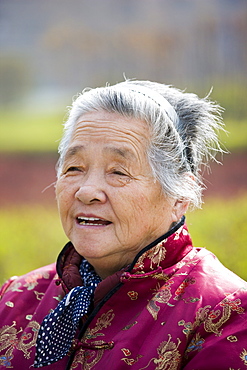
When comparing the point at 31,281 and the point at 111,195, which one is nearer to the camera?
the point at 111,195

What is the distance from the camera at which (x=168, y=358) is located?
1.95 m

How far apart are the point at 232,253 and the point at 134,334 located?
3.24m

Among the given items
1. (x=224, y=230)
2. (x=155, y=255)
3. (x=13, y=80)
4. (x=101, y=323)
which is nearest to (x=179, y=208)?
(x=155, y=255)

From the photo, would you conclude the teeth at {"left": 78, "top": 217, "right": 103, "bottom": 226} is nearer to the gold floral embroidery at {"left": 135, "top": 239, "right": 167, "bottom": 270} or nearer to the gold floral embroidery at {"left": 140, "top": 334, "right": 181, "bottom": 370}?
the gold floral embroidery at {"left": 135, "top": 239, "right": 167, "bottom": 270}

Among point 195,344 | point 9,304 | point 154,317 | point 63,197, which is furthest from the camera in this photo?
point 9,304

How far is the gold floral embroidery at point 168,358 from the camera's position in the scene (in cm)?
194

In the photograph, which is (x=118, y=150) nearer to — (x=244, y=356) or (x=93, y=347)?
(x=93, y=347)

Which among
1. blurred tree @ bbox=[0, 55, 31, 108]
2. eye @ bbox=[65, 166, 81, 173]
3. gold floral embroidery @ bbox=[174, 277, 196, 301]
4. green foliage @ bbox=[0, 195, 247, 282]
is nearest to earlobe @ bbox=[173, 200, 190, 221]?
gold floral embroidery @ bbox=[174, 277, 196, 301]

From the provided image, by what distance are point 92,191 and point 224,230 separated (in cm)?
348

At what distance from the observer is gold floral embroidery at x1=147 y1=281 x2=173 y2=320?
6.96ft

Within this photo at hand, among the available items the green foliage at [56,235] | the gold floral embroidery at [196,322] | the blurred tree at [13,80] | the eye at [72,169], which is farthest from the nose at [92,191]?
the blurred tree at [13,80]

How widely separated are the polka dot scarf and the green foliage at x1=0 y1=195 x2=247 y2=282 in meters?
2.71

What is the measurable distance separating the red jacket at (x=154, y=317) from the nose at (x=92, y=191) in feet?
0.98

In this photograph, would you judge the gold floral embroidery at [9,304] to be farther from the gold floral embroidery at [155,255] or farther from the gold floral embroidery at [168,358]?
the gold floral embroidery at [168,358]
